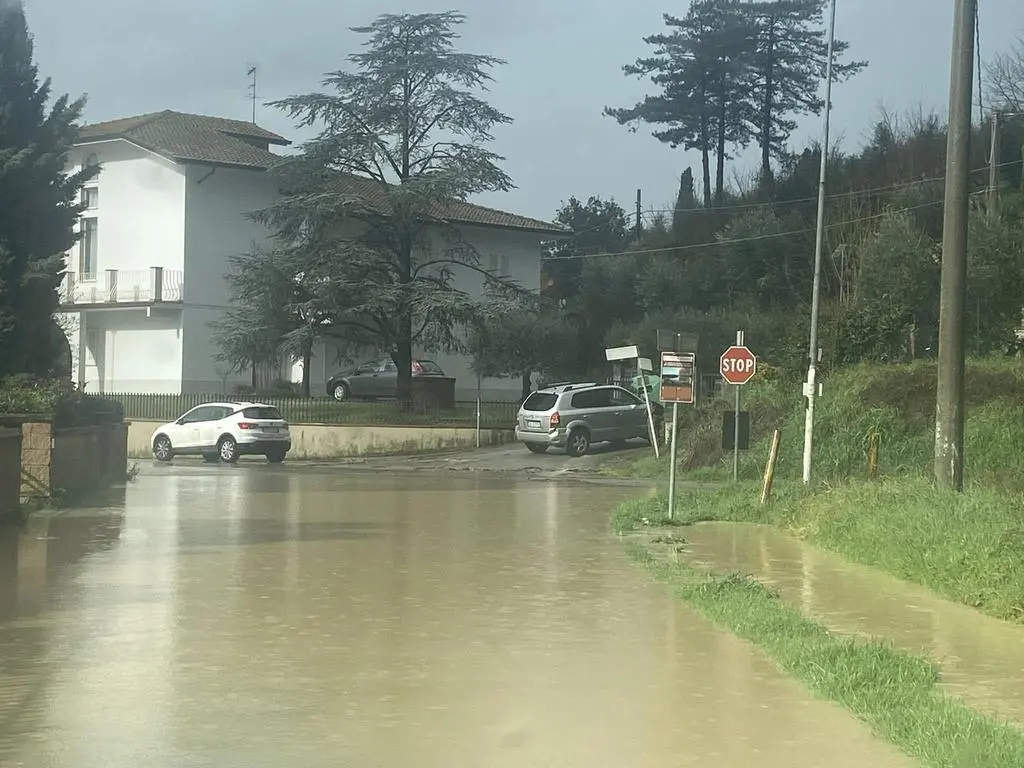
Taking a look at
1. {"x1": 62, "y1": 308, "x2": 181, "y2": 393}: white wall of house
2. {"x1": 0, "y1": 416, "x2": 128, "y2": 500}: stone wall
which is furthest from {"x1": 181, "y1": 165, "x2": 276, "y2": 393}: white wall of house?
{"x1": 0, "y1": 416, "x2": 128, "y2": 500}: stone wall

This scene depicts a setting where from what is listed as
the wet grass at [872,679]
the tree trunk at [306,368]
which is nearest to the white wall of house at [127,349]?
the tree trunk at [306,368]

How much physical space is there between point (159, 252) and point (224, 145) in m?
4.71

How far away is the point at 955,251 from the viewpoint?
16422 millimetres

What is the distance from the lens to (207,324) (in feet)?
158

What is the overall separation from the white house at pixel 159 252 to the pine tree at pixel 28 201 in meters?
24.5

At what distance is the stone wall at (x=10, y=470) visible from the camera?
17906 millimetres

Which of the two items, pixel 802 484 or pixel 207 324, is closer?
pixel 802 484

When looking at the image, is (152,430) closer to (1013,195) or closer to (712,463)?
(712,463)

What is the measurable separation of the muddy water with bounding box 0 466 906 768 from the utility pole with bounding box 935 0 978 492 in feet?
13.5

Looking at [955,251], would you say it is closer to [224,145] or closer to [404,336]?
[404,336]

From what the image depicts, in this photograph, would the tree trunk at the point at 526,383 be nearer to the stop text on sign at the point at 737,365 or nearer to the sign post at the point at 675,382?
the stop text on sign at the point at 737,365

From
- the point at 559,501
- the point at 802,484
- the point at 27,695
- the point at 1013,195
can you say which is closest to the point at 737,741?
the point at 27,695

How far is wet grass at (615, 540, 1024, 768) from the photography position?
23.0 feet

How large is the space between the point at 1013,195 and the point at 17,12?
32.1 m
